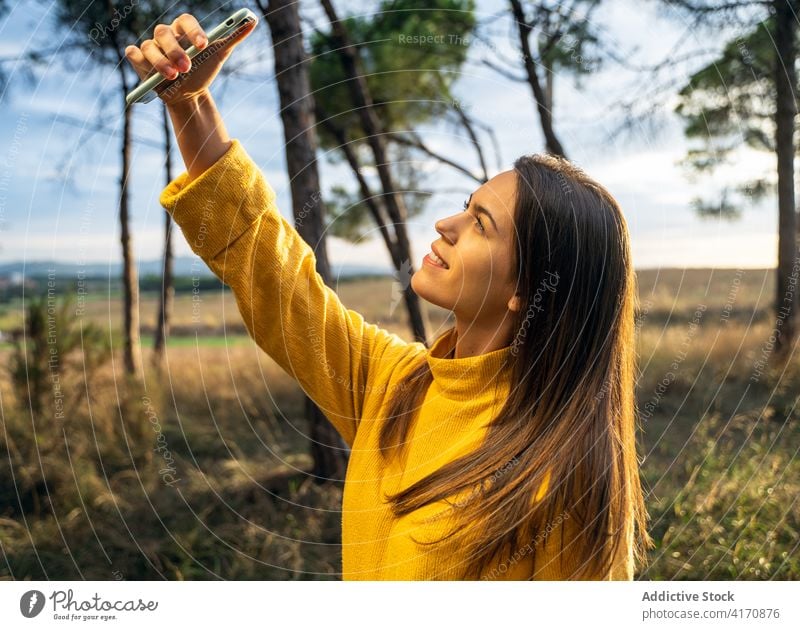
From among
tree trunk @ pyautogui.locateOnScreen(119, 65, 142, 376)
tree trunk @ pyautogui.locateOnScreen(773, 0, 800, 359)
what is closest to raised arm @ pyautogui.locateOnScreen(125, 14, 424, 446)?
tree trunk @ pyautogui.locateOnScreen(773, 0, 800, 359)

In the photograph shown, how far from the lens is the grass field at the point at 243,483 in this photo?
2.24 meters

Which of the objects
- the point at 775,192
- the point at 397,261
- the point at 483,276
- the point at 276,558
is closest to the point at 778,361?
the point at 775,192

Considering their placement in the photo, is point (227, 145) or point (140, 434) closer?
point (227, 145)

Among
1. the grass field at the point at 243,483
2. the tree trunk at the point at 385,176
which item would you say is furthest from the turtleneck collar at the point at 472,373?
the tree trunk at the point at 385,176

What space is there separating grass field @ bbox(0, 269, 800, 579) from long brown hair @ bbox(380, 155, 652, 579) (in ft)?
1.75

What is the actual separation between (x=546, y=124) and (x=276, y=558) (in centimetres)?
156

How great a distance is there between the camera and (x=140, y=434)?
314 cm

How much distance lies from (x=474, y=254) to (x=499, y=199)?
0.29 ft

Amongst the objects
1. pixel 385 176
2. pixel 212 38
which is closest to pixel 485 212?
pixel 212 38

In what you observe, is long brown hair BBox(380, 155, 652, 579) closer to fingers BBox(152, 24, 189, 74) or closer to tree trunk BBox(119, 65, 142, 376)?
fingers BBox(152, 24, 189, 74)

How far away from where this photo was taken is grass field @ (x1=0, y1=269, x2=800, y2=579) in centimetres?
224

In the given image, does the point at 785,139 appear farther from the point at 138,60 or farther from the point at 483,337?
the point at 138,60

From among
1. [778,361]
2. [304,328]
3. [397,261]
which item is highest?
[304,328]
